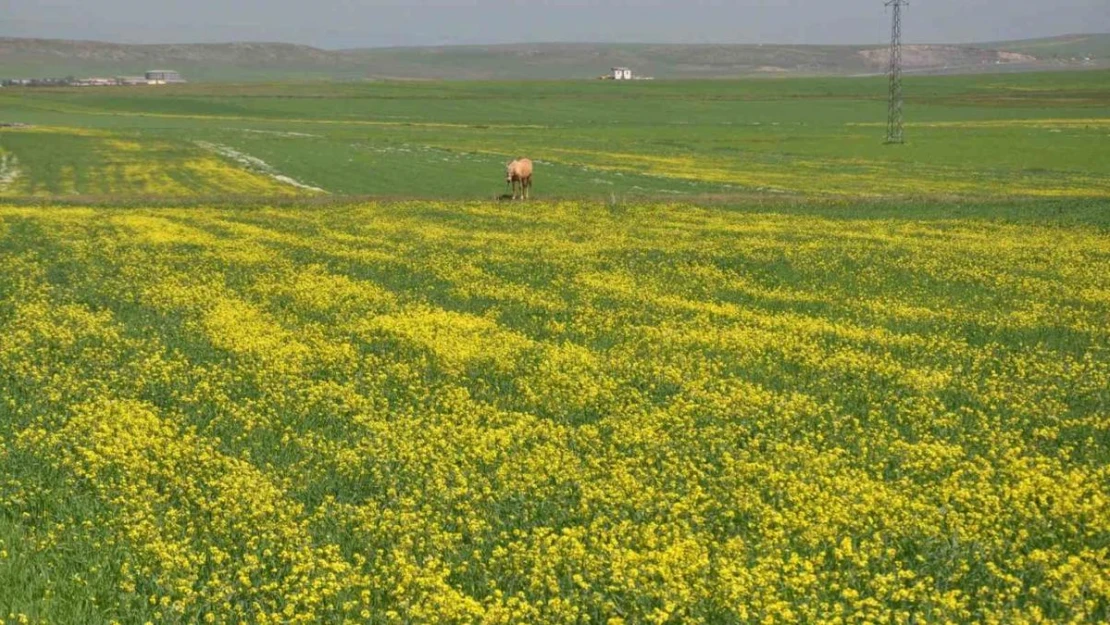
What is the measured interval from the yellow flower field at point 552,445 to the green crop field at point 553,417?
66 mm

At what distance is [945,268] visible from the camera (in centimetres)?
3125

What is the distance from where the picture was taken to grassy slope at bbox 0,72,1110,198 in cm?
6131

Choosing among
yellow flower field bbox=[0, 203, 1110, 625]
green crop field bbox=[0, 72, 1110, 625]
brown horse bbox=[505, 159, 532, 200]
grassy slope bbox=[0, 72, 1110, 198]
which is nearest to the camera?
yellow flower field bbox=[0, 203, 1110, 625]

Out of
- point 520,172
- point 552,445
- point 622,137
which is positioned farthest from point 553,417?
point 622,137

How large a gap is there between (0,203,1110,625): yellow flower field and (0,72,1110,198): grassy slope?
28172 mm

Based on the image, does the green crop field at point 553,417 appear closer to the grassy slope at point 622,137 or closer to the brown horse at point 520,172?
the brown horse at point 520,172

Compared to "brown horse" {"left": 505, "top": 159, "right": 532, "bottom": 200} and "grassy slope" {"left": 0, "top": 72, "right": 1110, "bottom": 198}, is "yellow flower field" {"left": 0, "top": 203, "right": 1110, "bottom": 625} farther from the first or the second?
"grassy slope" {"left": 0, "top": 72, "right": 1110, "bottom": 198}

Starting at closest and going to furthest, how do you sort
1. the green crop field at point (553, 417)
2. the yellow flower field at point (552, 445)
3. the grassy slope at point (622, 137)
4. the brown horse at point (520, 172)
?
the yellow flower field at point (552, 445) < the green crop field at point (553, 417) < the brown horse at point (520, 172) < the grassy slope at point (622, 137)

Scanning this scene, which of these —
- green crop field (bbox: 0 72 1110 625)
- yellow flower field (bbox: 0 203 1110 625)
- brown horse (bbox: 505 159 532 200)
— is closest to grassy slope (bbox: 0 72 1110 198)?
brown horse (bbox: 505 159 532 200)

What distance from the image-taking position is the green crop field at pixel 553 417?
11.2 m

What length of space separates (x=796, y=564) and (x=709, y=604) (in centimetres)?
147

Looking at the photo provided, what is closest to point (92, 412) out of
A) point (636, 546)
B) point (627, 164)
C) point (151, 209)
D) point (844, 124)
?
point (636, 546)

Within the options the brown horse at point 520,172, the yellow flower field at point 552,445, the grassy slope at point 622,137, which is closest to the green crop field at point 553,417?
the yellow flower field at point 552,445

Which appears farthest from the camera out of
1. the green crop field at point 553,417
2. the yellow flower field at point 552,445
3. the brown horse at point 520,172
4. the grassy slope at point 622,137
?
the grassy slope at point 622,137
